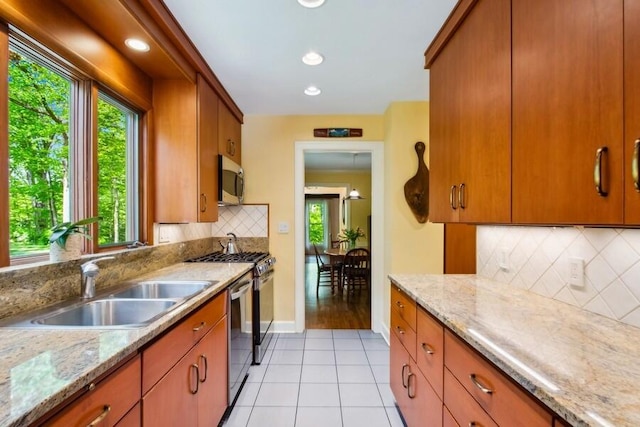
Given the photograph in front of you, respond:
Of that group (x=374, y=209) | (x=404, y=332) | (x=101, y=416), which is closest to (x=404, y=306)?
(x=404, y=332)

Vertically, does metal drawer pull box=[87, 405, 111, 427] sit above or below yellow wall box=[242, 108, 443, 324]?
below

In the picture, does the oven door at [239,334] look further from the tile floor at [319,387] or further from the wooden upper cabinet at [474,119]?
the wooden upper cabinet at [474,119]

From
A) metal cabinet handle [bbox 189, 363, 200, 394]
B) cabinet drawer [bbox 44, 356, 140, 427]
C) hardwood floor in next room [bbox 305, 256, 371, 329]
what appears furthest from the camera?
hardwood floor in next room [bbox 305, 256, 371, 329]

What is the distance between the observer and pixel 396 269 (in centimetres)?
296

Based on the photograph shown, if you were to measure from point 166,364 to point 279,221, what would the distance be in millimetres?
2244

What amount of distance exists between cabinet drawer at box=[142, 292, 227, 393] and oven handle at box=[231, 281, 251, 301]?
233 mm

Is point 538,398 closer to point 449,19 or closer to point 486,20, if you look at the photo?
point 486,20

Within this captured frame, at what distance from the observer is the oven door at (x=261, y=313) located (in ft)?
8.36

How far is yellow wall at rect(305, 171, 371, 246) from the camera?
24.1ft

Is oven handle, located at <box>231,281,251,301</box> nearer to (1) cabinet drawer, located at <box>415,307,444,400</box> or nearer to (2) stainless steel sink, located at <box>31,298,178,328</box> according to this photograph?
(2) stainless steel sink, located at <box>31,298,178,328</box>

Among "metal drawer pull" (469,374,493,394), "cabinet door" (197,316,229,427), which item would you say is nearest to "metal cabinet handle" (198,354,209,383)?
"cabinet door" (197,316,229,427)

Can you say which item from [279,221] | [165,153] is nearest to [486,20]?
[165,153]

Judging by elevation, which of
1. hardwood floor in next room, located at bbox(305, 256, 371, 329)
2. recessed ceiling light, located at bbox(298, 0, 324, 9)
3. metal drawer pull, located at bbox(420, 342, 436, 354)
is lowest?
hardwood floor in next room, located at bbox(305, 256, 371, 329)

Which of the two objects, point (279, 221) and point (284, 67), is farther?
point (279, 221)
